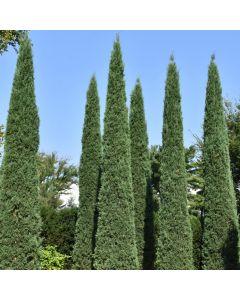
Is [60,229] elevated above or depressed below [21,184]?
below

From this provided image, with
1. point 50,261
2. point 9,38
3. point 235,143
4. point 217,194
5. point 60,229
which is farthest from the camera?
point 235,143

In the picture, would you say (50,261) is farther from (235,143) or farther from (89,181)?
(235,143)

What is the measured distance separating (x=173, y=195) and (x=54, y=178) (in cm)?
2534

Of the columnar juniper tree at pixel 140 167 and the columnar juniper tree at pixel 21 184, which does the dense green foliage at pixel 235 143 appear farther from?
the columnar juniper tree at pixel 21 184

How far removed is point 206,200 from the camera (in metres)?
13.8

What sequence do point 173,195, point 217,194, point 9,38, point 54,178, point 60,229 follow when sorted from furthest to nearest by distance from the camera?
point 54,178, point 60,229, point 9,38, point 217,194, point 173,195

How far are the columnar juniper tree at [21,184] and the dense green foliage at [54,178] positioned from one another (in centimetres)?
2440

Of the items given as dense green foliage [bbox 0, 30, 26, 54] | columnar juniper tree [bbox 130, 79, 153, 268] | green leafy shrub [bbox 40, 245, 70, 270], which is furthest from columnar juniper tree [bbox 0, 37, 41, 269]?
columnar juniper tree [bbox 130, 79, 153, 268]

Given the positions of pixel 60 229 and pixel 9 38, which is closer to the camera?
pixel 9 38

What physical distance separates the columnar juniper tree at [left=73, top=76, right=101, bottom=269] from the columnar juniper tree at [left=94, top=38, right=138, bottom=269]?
3.11 m

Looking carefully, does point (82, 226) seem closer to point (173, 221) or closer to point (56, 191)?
point (173, 221)

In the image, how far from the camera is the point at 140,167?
1605 centimetres

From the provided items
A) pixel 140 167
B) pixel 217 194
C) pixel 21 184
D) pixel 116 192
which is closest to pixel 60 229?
pixel 140 167
